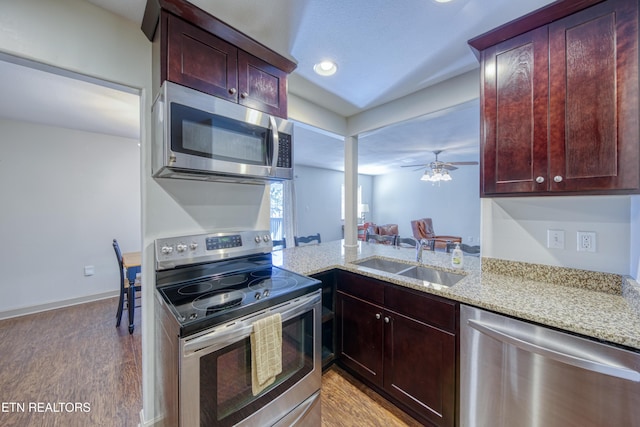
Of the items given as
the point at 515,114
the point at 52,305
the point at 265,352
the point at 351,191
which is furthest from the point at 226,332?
the point at 52,305

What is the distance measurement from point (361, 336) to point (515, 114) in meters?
1.74

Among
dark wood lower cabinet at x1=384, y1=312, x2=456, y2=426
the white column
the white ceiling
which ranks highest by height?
the white ceiling

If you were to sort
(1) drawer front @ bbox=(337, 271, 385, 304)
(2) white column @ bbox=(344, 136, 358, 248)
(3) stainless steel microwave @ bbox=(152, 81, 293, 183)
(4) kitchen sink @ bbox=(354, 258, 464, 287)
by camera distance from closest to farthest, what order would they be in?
1. (3) stainless steel microwave @ bbox=(152, 81, 293, 183)
2. (1) drawer front @ bbox=(337, 271, 385, 304)
3. (4) kitchen sink @ bbox=(354, 258, 464, 287)
4. (2) white column @ bbox=(344, 136, 358, 248)

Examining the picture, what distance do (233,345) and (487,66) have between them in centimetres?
203

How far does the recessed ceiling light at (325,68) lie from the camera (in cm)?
193

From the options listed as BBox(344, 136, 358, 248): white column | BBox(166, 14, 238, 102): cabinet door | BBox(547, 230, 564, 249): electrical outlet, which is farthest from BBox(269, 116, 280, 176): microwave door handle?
BBox(547, 230, 564, 249): electrical outlet

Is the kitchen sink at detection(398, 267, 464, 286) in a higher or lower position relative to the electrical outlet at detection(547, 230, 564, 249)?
lower

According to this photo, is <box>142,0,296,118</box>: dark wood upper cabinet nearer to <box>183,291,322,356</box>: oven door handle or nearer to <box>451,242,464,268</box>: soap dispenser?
<box>183,291,322,356</box>: oven door handle

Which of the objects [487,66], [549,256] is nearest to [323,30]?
[487,66]

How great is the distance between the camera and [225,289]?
140 cm

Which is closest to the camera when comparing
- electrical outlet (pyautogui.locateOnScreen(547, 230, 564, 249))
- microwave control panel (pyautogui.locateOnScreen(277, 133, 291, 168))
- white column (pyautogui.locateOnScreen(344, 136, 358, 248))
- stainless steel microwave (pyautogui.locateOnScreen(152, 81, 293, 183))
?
stainless steel microwave (pyautogui.locateOnScreen(152, 81, 293, 183))

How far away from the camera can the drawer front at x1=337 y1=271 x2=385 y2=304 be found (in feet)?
5.81

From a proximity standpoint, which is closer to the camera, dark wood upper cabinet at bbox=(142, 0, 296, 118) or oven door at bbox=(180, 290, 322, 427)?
oven door at bbox=(180, 290, 322, 427)

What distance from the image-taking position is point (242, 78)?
5.04 ft
